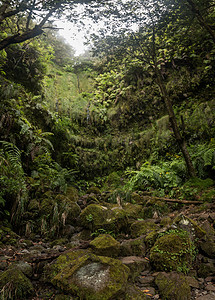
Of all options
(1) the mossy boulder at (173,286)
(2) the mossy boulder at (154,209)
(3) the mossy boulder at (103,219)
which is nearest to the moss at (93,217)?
(3) the mossy boulder at (103,219)

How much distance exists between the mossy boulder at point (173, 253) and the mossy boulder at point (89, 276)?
1.62ft

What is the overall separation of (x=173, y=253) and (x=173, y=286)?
43 centimetres

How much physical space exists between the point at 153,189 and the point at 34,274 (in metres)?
4.69

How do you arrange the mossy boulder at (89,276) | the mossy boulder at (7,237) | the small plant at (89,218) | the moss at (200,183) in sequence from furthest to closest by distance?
the moss at (200,183)
the small plant at (89,218)
the mossy boulder at (7,237)
the mossy boulder at (89,276)

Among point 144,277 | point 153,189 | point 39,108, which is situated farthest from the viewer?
point 39,108

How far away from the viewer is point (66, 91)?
11203 millimetres

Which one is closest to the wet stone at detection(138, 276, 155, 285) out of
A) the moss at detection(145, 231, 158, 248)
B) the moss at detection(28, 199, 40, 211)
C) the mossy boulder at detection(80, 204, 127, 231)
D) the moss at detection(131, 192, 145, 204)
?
the moss at detection(145, 231, 158, 248)

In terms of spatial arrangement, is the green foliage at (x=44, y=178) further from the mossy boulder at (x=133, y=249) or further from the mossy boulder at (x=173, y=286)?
the mossy boulder at (x=173, y=286)

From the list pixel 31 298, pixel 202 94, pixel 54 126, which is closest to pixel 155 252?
pixel 31 298

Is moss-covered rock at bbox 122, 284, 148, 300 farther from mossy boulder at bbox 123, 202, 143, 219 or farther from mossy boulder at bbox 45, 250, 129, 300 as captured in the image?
mossy boulder at bbox 123, 202, 143, 219

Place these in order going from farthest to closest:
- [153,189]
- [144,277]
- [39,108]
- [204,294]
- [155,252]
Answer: [39,108] → [153,189] → [155,252] → [144,277] → [204,294]

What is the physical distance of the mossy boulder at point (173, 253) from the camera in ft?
7.23

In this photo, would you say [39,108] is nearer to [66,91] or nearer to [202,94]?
[66,91]

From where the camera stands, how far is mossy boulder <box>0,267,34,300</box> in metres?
1.77
